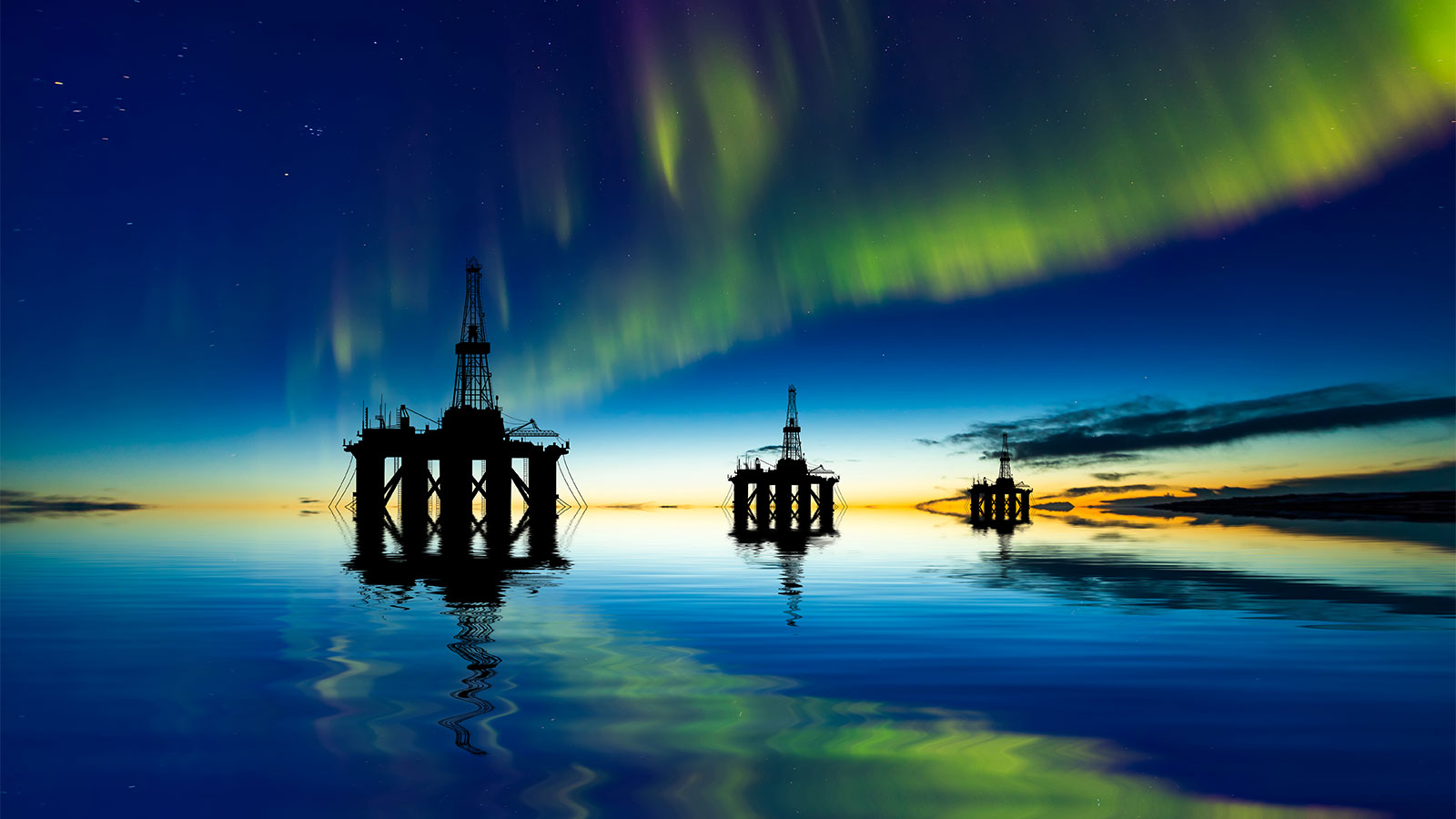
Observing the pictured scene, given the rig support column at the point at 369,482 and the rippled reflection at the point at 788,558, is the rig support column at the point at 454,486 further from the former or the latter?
the rippled reflection at the point at 788,558

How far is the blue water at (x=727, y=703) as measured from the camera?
853 centimetres

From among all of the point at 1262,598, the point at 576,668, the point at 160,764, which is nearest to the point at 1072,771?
the point at 576,668

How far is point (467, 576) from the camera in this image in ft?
102

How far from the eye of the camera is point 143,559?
146 feet

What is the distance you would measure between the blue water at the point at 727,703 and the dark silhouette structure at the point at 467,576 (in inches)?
6.5

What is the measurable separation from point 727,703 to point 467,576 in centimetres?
2124

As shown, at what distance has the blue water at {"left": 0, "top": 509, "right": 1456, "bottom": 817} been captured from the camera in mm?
8531

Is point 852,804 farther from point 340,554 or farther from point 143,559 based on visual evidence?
point 143,559

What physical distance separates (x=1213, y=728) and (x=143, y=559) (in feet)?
163

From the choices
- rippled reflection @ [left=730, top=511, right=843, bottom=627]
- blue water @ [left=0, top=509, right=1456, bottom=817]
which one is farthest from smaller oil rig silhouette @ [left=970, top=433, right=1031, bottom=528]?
blue water @ [left=0, top=509, right=1456, bottom=817]

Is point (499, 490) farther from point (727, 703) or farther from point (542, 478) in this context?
point (727, 703)

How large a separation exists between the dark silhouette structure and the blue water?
17 centimetres

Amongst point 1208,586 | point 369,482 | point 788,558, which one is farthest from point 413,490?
point 1208,586

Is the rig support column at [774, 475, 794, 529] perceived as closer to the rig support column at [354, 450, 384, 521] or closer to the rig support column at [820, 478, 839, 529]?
the rig support column at [820, 478, 839, 529]
